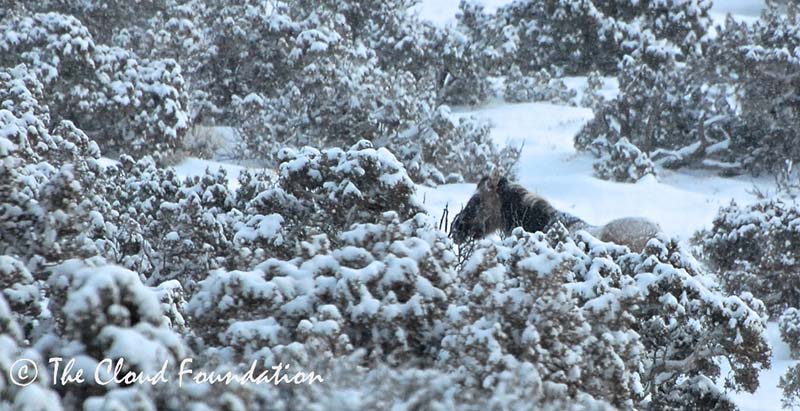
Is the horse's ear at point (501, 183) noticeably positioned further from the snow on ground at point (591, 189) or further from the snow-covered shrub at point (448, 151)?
the snow-covered shrub at point (448, 151)

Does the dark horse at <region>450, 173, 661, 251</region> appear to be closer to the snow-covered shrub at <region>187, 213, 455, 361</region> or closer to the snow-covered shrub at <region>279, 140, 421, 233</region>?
the snow-covered shrub at <region>279, 140, 421, 233</region>

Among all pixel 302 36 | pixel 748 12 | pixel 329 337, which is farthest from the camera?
pixel 748 12

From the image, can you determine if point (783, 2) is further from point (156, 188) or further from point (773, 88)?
point (156, 188)

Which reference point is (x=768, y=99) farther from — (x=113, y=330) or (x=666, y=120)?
(x=113, y=330)

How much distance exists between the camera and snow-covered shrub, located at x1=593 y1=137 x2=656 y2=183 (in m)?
20.4

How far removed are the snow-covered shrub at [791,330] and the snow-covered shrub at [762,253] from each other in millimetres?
943

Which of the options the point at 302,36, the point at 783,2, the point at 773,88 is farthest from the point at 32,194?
the point at 783,2

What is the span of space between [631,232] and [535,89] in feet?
58.3

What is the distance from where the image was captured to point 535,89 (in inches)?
1077

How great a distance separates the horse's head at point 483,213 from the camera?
11.6m

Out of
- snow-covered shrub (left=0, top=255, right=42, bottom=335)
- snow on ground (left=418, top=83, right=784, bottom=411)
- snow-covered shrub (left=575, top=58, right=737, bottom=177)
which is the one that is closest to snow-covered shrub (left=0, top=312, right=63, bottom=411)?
snow-covered shrub (left=0, top=255, right=42, bottom=335)

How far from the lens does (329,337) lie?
504 cm

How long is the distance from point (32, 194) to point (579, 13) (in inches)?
899

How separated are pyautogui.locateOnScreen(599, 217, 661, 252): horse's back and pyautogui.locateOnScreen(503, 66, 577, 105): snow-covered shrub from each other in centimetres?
1708
